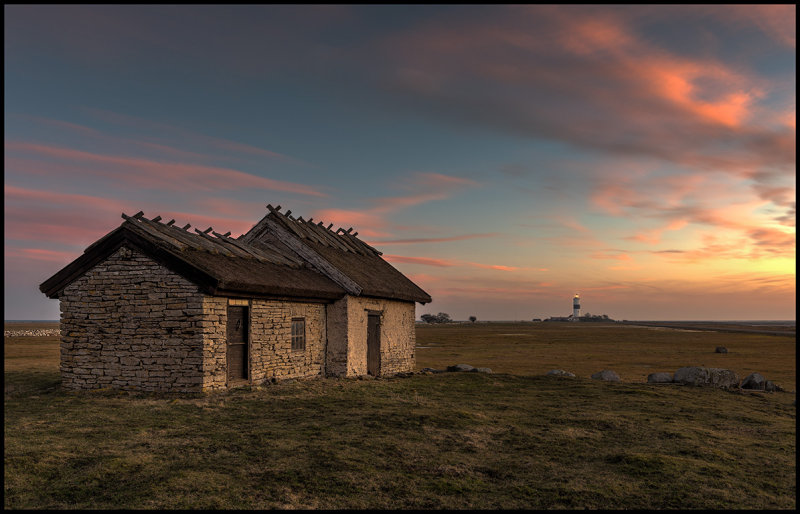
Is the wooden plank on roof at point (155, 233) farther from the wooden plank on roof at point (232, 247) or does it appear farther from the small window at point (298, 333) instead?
the small window at point (298, 333)

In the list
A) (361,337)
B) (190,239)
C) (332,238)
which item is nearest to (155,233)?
(190,239)

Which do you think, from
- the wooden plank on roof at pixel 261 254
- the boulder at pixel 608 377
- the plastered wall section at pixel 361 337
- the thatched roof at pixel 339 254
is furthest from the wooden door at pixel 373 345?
the boulder at pixel 608 377

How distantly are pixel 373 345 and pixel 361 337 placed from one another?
1.43 meters

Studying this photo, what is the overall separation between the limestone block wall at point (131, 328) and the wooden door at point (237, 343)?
1409mm

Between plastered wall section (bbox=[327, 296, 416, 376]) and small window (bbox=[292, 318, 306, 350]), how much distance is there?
4.32 feet

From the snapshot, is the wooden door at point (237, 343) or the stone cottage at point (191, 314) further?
the wooden door at point (237, 343)

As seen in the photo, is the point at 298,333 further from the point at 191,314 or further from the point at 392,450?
the point at 392,450

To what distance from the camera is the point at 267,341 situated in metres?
17.5

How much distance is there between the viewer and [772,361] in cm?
3394

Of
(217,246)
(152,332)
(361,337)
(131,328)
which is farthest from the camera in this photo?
(361,337)

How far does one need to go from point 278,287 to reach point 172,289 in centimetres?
299

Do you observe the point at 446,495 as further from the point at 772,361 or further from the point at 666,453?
the point at 772,361

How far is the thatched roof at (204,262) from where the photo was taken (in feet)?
49.8

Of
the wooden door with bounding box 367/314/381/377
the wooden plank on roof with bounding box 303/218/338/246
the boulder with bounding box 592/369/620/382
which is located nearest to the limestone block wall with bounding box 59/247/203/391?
the wooden plank on roof with bounding box 303/218/338/246
